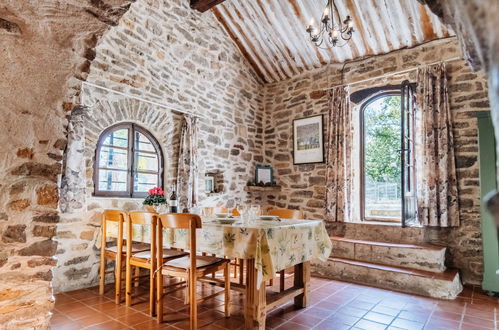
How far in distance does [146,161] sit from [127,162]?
0.29m

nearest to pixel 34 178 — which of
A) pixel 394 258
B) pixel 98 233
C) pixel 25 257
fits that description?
pixel 25 257

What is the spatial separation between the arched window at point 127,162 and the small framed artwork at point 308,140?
2.48 metres

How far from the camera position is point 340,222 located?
5203mm

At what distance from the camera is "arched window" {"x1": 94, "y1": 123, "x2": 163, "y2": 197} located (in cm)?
409

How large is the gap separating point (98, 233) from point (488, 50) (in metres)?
4.09

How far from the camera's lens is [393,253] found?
4191mm

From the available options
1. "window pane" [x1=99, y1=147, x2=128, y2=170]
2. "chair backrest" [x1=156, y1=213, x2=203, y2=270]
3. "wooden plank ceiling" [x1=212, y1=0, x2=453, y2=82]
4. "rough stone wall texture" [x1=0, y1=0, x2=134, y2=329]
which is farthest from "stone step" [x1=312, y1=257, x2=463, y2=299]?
"rough stone wall texture" [x1=0, y1=0, x2=134, y2=329]

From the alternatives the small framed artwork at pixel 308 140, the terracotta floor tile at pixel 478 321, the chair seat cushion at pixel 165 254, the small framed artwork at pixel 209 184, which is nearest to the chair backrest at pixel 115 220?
the chair seat cushion at pixel 165 254

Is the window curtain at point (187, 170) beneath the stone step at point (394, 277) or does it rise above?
above

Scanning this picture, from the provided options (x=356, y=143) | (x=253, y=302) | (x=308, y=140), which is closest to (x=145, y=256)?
(x=253, y=302)

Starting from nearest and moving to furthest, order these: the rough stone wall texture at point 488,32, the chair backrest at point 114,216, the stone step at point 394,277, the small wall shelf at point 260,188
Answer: the rough stone wall texture at point 488,32 < the chair backrest at point 114,216 < the stone step at point 394,277 < the small wall shelf at point 260,188

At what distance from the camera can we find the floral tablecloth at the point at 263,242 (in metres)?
2.39

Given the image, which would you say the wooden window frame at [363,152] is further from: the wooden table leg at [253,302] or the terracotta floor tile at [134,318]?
the terracotta floor tile at [134,318]

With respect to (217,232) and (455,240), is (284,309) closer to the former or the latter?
(217,232)
